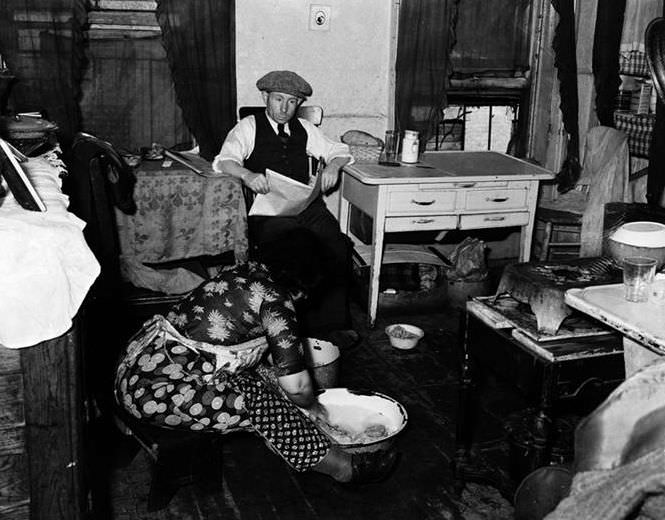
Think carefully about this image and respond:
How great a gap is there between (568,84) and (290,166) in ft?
7.41

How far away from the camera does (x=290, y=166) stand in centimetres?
509

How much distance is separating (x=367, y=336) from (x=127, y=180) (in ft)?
5.66

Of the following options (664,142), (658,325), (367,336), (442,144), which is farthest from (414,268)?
(658,325)

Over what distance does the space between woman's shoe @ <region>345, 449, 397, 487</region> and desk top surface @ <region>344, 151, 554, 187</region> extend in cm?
196

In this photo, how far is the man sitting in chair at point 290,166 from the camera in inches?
190

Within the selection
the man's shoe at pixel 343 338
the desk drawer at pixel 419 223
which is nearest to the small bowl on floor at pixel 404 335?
the man's shoe at pixel 343 338

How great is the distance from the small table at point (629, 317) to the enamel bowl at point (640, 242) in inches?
5.7

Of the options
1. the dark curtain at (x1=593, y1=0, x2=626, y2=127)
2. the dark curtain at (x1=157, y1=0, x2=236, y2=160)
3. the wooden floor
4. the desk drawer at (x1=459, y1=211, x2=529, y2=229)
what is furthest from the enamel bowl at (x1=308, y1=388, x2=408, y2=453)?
the dark curtain at (x1=593, y1=0, x2=626, y2=127)

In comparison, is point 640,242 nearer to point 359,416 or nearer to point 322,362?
point 359,416

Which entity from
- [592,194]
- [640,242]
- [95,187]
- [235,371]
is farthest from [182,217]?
[640,242]

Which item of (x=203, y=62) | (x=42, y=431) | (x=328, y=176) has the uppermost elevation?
(x=203, y=62)

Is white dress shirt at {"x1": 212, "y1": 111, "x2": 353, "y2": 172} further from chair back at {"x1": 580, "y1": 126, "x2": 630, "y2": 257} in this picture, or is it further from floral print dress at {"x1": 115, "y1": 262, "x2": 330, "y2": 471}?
floral print dress at {"x1": 115, "y1": 262, "x2": 330, "y2": 471}

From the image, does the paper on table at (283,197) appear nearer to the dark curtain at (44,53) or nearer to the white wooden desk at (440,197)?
the white wooden desk at (440,197)

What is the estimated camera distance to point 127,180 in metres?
4.40
